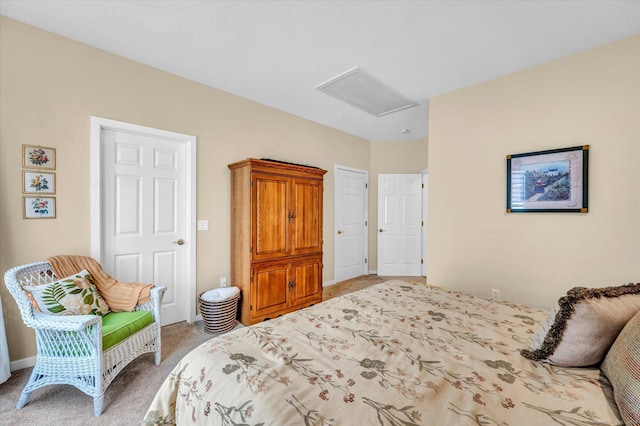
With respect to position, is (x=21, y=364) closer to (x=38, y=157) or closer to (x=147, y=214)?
(x=147, y=214)

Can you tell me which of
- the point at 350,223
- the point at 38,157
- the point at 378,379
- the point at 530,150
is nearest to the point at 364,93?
the point at 530,150

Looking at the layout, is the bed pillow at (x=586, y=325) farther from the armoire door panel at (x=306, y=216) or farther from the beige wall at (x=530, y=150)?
the armoire door panel at (x=306, y=216)

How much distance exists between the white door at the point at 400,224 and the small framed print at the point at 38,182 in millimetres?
4485

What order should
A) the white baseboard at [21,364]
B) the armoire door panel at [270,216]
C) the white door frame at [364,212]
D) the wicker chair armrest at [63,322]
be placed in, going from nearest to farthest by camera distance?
1. the wicker chair armrest at [63,322]
2. the white baseboard at [21,364]
3. the armoire door panel at [270,216]
4. the white door frame at [364,212]

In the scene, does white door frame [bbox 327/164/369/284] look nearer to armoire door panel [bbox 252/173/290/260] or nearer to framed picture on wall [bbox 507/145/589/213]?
armoire door panel [bbox 252/173/290/260]

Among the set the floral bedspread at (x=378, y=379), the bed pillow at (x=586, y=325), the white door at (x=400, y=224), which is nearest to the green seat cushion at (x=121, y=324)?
the floral bedspread at (x=378, y=379)

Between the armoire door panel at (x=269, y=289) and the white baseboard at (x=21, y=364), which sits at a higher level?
the armoire door panel at (x=269, y=289)

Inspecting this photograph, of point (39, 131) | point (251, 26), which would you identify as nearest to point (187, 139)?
point (39, 131)

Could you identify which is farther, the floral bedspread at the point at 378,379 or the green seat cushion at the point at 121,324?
the green seat cushion at the point at 121,324

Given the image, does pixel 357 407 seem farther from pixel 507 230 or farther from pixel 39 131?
pixel 39 131

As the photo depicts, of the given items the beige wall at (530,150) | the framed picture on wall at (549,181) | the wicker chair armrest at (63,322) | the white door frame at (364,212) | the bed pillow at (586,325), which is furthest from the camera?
the white door frame at (364,212)

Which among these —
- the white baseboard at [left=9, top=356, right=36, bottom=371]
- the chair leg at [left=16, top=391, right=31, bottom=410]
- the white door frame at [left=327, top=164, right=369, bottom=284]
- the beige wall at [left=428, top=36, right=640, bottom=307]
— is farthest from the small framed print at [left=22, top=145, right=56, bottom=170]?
the beige wall at [left=428, top=36, right=640, bottom=307]

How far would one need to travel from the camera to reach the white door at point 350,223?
471 centimetres

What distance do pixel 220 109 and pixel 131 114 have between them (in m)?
0.92
